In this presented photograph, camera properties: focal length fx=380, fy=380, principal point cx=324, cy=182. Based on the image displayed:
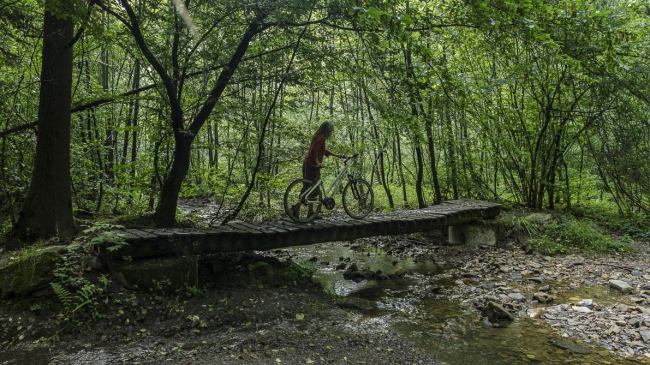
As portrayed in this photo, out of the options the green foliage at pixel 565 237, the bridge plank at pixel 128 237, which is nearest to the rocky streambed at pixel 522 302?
the green foliage at pixel 565 237

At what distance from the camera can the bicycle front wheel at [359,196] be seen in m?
7.13

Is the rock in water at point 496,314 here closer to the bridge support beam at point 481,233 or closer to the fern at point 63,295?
the bridge support beam at point 481,233

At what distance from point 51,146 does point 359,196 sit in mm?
5060

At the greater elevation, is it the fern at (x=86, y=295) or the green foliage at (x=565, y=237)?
the fern at (x=86, y=295)

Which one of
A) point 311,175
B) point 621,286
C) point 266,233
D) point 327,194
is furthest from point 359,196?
point 621,286

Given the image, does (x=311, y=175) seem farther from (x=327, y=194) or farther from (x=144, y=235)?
(x=144, y=235)

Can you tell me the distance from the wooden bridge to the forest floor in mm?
509

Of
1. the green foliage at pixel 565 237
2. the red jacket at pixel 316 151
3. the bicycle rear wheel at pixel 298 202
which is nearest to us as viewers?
the bicycle rear wheel at pixel 298 202

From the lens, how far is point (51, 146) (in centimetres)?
545

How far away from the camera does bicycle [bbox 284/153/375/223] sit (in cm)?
660

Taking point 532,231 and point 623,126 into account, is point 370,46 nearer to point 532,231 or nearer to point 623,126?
point 532,231

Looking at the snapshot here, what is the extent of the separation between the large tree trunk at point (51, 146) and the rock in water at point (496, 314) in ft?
19.7

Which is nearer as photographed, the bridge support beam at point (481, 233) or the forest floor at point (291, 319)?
the forest floor at point (291, 319)

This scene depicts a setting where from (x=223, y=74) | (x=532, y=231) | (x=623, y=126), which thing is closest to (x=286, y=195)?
(x=223, y=74)
